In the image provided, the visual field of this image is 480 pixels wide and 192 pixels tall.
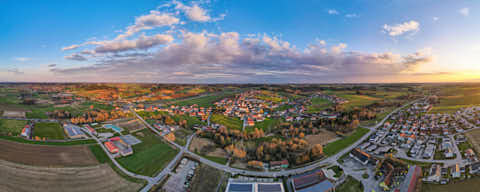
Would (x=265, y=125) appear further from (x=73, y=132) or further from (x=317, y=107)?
(x=73, y=132)

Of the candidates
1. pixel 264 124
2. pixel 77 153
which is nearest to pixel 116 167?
pixel 77 153

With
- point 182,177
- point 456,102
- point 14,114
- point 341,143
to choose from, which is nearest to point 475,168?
point 341,143

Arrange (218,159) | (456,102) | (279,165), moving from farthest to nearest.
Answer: (456,102) < (218,159) < (279,165)

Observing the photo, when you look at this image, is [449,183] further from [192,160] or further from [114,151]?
[114,151]

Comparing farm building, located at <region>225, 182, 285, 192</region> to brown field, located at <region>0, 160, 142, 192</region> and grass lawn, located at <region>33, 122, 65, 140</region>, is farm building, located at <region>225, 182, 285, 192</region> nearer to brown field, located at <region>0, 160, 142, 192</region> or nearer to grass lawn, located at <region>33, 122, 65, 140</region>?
brown field, located at <region>0, 160, 142, 192</region>

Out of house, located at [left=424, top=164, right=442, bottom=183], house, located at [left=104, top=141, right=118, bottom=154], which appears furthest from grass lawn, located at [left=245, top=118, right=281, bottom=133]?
house, located at [left=104, top=141, right=118, bottom=154]

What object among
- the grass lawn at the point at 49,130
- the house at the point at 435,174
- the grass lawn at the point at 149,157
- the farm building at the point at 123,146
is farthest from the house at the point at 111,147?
the house at the point at 435,174
